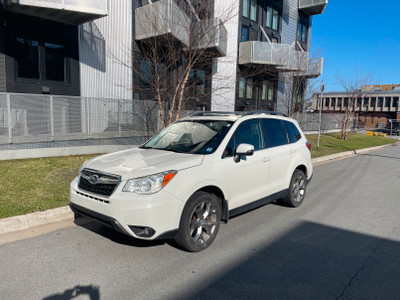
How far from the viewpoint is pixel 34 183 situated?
6.30 meters

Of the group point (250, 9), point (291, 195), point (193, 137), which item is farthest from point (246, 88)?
point (193, 137)

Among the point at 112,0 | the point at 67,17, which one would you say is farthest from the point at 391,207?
the point at 112,0

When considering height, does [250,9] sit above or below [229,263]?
above

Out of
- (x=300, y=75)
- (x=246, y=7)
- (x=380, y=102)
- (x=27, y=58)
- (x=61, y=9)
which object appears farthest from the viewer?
(x=380, y=102)

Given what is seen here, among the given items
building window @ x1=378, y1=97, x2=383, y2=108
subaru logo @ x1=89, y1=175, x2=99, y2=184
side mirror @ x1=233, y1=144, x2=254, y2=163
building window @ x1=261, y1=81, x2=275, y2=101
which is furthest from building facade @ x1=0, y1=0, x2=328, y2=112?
building window @ x1=378, y1=97, x2=383, y2=108

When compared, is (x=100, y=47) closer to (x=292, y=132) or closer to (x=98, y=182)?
(x=292, y=132)

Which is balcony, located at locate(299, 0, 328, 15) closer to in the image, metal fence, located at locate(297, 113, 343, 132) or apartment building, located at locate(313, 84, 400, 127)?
metal fence, located at locate(297, 113, 343, 132)

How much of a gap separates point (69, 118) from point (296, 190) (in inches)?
296

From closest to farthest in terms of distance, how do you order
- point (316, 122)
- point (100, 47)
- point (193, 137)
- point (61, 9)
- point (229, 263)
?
point (229, 263) < point (193, 137) < point (61, 9) < point (100, 47) < point (316, 122)

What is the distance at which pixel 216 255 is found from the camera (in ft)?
12.5

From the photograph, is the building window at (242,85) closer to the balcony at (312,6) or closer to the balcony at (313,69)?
the balcony at (313,69)

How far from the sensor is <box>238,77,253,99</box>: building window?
67.7 ft

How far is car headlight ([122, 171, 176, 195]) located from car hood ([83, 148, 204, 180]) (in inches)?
2.1

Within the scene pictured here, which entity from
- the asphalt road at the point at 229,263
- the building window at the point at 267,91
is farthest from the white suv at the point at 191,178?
the building window at the point at 267,91
